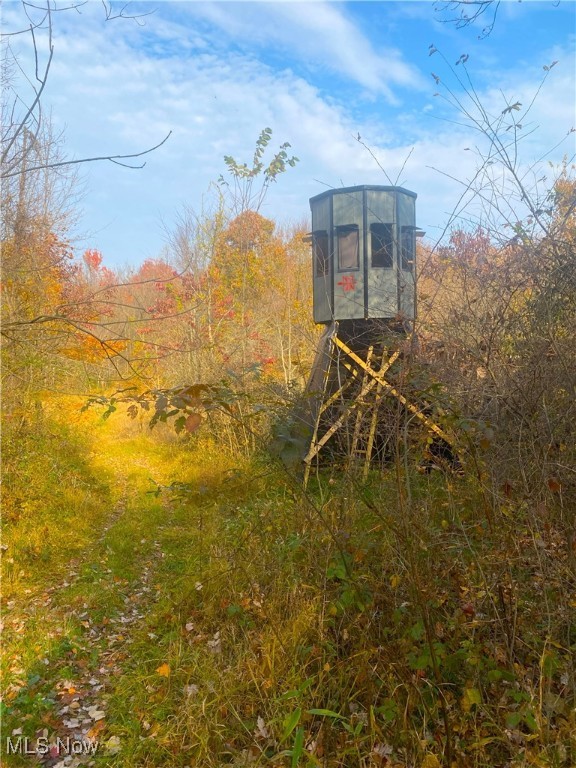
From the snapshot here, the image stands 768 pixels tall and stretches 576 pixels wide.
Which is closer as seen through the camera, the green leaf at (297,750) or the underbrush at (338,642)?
the green leaf at (297,750)

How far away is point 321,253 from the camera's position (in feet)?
28.8

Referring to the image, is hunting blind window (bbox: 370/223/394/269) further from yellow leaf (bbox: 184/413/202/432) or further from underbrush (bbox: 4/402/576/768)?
yellow leaf (bbox: 184/413/202/432)

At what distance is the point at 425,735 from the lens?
2779mm

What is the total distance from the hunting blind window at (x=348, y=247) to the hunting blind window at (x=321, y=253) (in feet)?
0.89

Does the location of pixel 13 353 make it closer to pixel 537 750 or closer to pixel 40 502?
pixel 40 502

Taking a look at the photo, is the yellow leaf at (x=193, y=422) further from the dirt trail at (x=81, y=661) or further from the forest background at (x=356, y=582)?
the dirt trail at (x=81, y=661)

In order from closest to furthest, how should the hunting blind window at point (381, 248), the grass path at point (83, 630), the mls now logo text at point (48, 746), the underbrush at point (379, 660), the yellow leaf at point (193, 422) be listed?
1. the yellow leaf at point (193, 422)
2. the underbrush at point (379, 660)
3. the mls now logo text at point (48, 746)
4. the grass path at point (83, 630)
5. the hunting blind window at point (381, 248)

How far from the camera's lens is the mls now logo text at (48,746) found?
10.5 feet

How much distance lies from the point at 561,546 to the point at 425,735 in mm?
1749

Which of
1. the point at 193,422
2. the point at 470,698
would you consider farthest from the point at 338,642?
the point at 193,422

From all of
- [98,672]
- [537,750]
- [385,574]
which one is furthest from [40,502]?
[537,750]

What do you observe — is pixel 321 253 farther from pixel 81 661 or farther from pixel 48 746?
pixel 48 746

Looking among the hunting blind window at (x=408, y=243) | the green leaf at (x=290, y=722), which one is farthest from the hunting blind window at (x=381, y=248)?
the green leaf at (x=290, y=722)

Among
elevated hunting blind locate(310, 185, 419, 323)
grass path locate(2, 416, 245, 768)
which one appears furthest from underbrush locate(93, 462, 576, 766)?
elevated hunting blind locate(310, 185, 419, 323)
